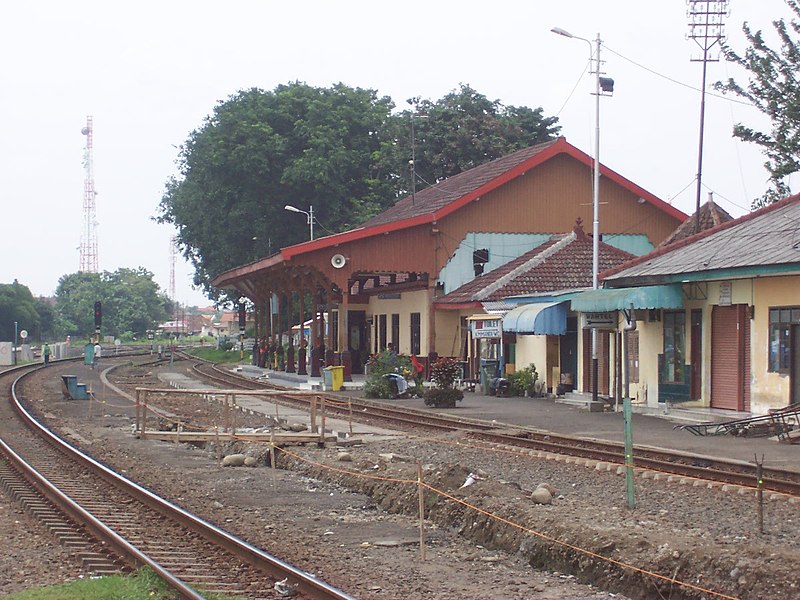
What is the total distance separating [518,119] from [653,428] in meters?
41.4

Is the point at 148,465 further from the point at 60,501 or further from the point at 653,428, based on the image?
the point at 653,428

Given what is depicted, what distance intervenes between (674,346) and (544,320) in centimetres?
519

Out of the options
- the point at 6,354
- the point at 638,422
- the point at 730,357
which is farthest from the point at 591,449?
the point at 6,354

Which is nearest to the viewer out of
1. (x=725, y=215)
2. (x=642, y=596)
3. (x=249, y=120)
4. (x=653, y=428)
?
(x=642, y=596)

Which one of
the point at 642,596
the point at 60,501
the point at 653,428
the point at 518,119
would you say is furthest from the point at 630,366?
the point at 518,119

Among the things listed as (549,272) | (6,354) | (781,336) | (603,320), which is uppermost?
(549,272)

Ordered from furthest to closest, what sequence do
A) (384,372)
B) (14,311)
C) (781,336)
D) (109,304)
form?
(109,304), (14,311), (384,372), (781,336)

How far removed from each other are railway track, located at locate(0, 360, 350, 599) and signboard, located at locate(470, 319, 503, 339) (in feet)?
55.5

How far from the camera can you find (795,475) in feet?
46.1

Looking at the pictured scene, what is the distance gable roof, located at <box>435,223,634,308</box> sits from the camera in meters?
36.4

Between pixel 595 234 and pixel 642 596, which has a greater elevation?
pixel 595 234

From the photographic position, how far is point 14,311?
107938mm

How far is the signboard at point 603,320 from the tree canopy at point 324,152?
3238cm

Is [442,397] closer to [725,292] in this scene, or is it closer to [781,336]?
[725,292]
